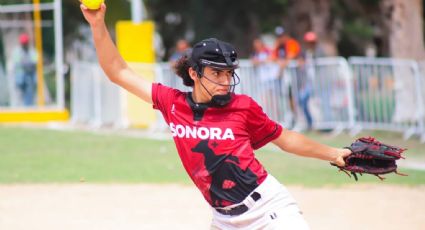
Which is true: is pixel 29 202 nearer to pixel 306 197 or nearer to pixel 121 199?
pixel 121 199

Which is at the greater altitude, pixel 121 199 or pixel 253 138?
pixel 253 138

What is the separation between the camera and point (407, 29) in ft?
68.4

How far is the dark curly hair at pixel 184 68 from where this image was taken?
6328mm

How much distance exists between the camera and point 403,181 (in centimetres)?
1313

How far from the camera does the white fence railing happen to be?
17.5 meters

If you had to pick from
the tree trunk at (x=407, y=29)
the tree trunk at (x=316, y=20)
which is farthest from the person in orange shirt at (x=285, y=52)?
the tree trunk at (x=316, y=20)

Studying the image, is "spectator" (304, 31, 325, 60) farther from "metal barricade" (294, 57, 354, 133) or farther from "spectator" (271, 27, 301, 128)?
"metal barricade" (294, 57, 354, 133)

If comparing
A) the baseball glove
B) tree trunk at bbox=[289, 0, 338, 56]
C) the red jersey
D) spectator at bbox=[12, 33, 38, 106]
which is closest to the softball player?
the red jersey

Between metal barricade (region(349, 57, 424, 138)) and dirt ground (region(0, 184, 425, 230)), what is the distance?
16.2 feet

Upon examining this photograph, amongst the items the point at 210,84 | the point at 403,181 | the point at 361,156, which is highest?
the point at 210,84

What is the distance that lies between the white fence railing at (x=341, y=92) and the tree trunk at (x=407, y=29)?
2.30m

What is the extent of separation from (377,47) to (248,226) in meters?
38.8

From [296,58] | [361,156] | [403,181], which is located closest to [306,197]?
[403,181]

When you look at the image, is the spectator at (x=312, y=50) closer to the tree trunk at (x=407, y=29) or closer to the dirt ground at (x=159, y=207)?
the tree trunk at (x=407, y=29)
